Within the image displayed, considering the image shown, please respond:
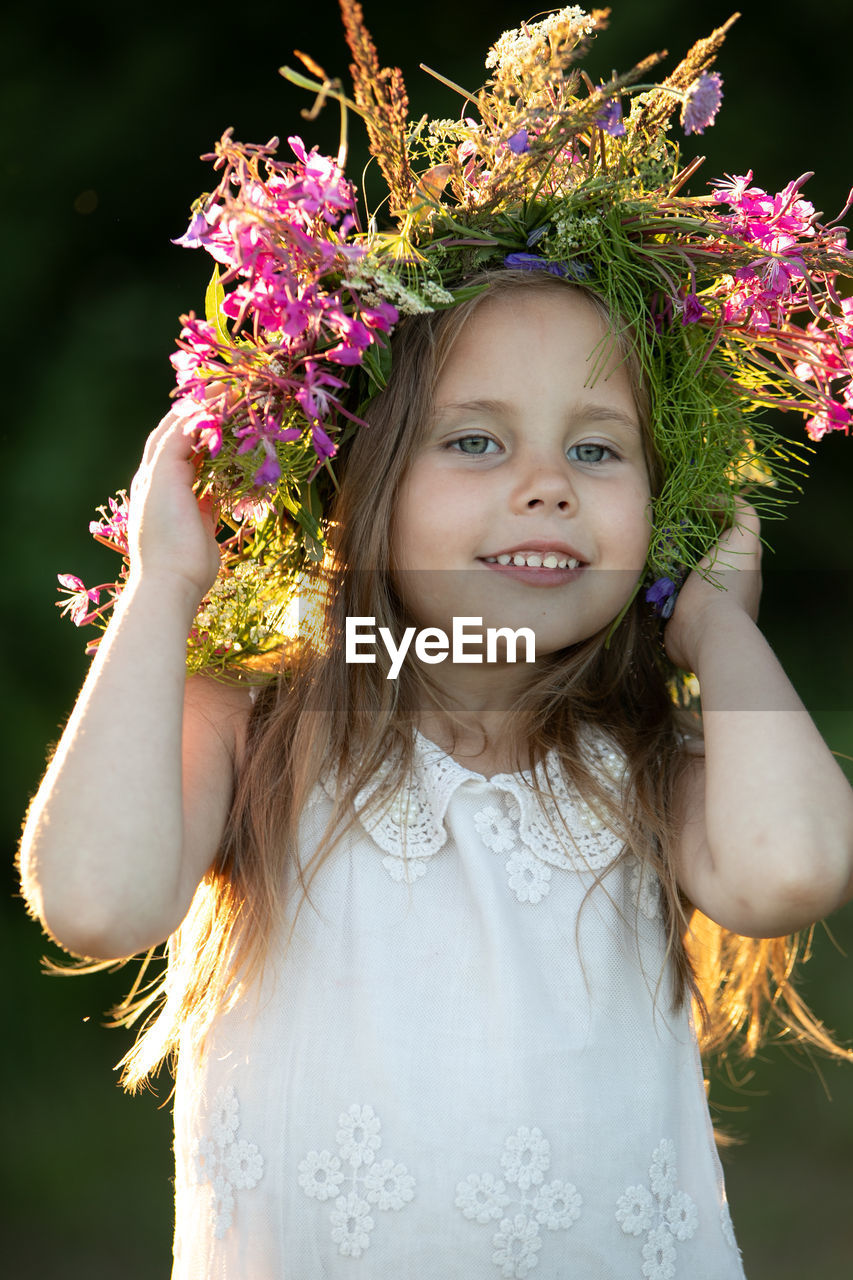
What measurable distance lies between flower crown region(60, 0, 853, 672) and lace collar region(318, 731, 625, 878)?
1.04 feet

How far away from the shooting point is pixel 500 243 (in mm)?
1887

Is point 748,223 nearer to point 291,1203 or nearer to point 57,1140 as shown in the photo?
point 291,1203

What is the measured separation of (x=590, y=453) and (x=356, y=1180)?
3.38 ft

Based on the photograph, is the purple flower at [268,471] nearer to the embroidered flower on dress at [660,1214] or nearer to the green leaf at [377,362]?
the green leaf at [377,362]

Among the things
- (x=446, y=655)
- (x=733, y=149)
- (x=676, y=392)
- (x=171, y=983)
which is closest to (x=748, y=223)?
(x=676, y=392)

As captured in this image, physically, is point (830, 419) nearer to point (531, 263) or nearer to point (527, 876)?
point (531, 263)

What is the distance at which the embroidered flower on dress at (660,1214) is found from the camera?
1709 mm

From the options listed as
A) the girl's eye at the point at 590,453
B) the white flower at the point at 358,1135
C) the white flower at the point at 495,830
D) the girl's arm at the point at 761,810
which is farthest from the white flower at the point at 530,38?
the white flower at the point at 358,1135

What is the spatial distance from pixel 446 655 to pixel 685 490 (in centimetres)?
43

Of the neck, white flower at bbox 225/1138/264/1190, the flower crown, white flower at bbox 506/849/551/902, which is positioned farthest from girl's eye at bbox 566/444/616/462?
white flower at bbox 225/1138/264/1190

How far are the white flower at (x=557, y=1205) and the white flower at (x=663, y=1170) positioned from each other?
12cm

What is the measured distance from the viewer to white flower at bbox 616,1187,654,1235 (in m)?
1.70

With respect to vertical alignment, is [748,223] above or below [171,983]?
above

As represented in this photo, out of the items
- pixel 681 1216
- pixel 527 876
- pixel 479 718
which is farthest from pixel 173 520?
pixel 681 1216
